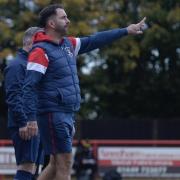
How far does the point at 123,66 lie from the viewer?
25.8m

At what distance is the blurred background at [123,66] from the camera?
2353cm

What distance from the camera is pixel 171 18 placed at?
78.7ft

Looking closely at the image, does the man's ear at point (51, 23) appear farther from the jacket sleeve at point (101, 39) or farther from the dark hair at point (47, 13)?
the jacket sleeve at point (101, 39)

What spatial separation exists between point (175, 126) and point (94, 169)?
7723 mm

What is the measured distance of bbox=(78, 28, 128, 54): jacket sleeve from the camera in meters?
8.13

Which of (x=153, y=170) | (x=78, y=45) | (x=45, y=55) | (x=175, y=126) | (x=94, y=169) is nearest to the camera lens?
(x=45, y=55)

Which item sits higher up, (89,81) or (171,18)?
(171,18)

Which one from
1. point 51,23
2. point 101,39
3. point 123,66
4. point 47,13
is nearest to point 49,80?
point 51,23

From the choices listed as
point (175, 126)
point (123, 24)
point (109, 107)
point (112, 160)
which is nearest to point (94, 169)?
point (112, 160)

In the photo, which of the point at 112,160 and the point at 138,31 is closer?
the point at 138,31

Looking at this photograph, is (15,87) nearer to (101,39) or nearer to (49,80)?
(49,80)

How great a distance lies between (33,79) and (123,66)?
60.4 feet

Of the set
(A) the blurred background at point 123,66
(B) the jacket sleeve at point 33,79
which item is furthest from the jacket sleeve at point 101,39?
(A) the blurred background at point 123,66

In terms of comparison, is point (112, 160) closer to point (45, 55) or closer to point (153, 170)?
point (153, 170)
